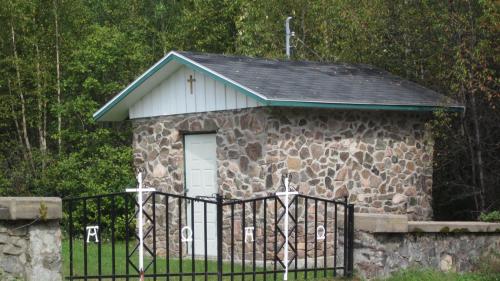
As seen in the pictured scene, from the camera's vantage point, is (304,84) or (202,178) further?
(202,178)

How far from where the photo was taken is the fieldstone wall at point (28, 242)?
24.2 feet

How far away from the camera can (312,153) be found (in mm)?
12281

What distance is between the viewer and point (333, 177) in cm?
1251

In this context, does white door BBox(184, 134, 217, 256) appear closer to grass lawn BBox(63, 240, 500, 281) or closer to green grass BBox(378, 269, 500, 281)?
grass lawn BBox(63, 240, 500, 281)

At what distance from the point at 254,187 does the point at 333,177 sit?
4.48 feet

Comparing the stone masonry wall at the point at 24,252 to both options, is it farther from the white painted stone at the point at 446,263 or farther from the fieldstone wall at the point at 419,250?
the white painted stone at the point at 446,263

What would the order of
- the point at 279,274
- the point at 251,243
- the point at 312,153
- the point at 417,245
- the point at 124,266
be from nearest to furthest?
the point at 417,245 → the point at 279,274 → the point at 124,266 → the point at 251,243 → the point at 312,153

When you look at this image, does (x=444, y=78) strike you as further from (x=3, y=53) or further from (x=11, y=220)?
(x=3, y=53)

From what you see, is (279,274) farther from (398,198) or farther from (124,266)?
(398,198)

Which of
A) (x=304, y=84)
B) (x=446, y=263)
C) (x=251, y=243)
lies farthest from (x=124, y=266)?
(x=446, y=263)

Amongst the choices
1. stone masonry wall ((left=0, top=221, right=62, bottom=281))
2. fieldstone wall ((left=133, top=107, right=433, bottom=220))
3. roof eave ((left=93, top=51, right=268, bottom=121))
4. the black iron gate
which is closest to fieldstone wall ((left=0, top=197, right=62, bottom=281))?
stone masonry wall ((left=0, top=221, right=62, bottom=281))

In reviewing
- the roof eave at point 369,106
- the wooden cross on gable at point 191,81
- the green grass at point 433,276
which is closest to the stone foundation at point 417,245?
the green grass at point 433,276

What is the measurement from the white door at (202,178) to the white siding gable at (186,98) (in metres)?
0.58

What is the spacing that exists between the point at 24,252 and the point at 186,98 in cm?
613
